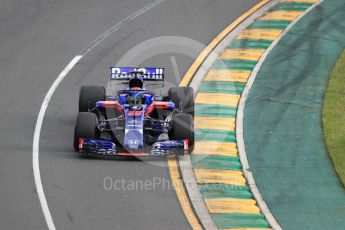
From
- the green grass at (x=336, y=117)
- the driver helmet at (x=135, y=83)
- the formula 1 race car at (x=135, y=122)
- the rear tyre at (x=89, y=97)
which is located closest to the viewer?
the formula 1 race car at (x=135, y=122)

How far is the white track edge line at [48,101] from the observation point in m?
21.3

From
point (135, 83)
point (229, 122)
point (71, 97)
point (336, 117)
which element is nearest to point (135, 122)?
point (135, 83)

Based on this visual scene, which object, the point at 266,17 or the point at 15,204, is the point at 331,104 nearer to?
the point at 266,17

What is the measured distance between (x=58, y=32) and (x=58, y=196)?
13.0 meters

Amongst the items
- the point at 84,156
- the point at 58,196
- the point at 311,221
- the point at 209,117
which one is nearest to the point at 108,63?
the point at 209,117

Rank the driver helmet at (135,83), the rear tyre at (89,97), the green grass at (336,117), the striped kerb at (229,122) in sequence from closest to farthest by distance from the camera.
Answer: the striped kerb at (229,122) → the green grass at (336,117) → the rear tyre at (89,97) → the driver helmet at (135,83)

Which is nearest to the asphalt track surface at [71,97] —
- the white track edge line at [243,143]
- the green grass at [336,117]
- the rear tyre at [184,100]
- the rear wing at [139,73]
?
the rear wing at [139,73]

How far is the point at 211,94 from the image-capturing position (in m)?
28.5

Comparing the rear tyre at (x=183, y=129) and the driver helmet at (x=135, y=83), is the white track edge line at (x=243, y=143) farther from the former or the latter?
the driver helmet at (x=135, y=83)

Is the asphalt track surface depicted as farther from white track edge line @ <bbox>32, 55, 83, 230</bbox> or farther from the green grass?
the green grass

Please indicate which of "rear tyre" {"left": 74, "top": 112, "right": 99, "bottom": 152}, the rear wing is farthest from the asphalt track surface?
the rear wing

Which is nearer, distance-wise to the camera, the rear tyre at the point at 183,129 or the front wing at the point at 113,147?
the front wing at the point at 113,147

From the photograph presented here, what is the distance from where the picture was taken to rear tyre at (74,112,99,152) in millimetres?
23672

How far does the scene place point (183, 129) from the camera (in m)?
23.8
